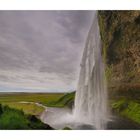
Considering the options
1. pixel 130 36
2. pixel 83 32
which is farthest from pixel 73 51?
pixel 130 36

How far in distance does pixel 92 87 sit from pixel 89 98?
89 mm

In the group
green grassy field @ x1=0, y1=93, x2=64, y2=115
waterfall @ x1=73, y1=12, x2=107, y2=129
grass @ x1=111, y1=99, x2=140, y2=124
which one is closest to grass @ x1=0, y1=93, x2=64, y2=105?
green grassy field @ x1=0, y1=93, x2=64, y2=115

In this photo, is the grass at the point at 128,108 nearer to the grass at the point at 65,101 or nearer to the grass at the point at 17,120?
the grass at the point at 65,101

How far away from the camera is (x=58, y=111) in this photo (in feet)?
10.3

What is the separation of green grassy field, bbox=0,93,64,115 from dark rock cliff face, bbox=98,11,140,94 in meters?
0.45

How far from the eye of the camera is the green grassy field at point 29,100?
10.3ft

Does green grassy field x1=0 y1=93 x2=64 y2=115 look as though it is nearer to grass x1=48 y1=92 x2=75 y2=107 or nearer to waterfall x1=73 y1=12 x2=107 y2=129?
grass x1=48 y1=92 x2=75 y2=107

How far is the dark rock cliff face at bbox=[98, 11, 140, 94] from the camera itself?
3129 mm

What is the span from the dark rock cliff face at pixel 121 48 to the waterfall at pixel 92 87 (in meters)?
0.05

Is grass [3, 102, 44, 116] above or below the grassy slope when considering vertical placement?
below

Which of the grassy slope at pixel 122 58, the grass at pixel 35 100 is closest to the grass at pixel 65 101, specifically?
the grass at pixel 35 100

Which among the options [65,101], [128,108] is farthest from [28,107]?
[128,108]

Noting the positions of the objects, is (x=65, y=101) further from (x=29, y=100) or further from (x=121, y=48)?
(x=121, y=48)

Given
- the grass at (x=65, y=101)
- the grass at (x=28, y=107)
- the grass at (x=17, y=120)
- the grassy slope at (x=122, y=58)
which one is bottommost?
the grass at (x=17, y=120)
